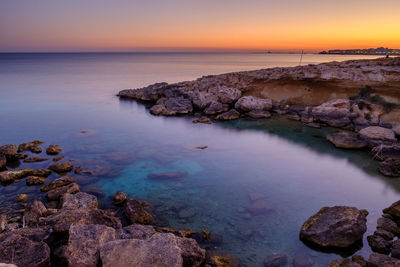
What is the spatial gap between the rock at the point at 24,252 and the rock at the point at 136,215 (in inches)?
115

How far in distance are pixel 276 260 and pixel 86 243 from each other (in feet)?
14.7

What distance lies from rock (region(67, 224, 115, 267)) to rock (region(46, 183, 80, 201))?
4438mm

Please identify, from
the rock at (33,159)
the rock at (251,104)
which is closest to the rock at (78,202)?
the rock at (33,159)

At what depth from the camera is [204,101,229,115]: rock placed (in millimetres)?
22359

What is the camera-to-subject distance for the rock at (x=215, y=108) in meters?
22.4

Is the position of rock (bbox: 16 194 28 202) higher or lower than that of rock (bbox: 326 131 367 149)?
lower

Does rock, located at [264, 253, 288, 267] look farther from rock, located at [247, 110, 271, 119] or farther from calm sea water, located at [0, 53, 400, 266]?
rock, located at [247, 110, 271, 119]

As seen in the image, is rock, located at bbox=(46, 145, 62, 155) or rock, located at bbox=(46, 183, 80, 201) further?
rock, located at bbox=(46, 145, 62, 155)

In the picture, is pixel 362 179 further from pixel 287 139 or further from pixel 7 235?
pixel 7 235

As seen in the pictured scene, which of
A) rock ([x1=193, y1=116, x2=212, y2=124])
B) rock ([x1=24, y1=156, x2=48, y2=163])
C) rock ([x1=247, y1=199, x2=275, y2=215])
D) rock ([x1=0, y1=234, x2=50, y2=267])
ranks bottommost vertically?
rock ([x1=247, y1=199, x2=275, y2=215])

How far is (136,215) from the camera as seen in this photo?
25.1ft

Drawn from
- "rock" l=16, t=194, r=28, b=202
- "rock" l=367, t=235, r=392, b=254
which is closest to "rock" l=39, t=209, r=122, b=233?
"rock" l=16, t=194, r=28, b=202

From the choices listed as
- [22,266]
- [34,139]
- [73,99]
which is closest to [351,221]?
[22,266]

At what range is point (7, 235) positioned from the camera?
5.41 metres
